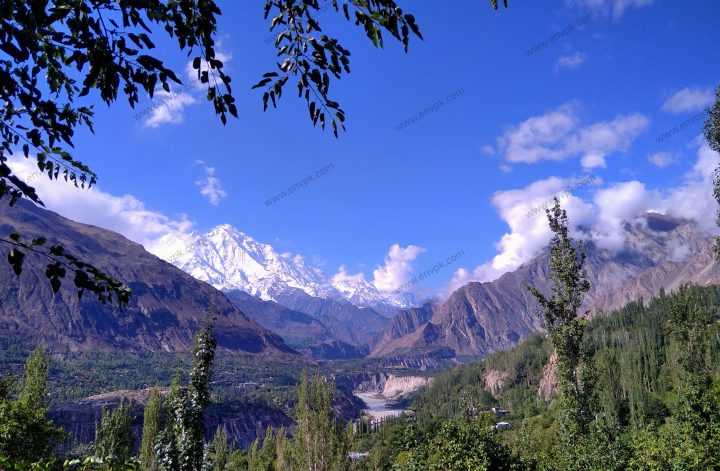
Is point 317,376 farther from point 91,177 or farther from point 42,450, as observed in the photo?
point 91,177

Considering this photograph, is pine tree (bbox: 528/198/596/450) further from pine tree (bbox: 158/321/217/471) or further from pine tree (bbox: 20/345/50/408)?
pine tree (bbox: 20/345/50/408)

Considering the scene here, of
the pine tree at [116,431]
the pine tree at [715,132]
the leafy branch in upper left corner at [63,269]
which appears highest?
the pine tree at [715,132]

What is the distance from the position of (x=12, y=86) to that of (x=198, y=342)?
661 inches

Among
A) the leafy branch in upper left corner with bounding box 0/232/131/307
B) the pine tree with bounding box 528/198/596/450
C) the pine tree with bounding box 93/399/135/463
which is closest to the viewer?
the leafy branch in upper left corner with bounding box 0/232/131/307

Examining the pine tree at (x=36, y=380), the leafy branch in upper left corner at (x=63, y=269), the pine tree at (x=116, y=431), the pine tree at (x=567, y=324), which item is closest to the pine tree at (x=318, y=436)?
the pine tree at (x=567, y=324)

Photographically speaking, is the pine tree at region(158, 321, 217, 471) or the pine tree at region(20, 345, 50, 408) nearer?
the pine tree at region(158, 321, 217, 471)

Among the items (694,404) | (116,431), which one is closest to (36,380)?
(116,431)

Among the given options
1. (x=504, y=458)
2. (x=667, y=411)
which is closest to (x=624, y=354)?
(x=667, y=411)

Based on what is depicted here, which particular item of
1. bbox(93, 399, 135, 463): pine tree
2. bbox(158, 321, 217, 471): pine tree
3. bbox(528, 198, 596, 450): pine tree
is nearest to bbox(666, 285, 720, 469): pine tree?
bbox(528, 198, 596, 450): pine tree

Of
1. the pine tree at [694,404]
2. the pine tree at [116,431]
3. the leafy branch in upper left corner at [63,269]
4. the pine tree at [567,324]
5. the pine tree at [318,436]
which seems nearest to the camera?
the leafy branch in upper left corner at [63,269]

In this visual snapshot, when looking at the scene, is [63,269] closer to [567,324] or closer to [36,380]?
[567,324]

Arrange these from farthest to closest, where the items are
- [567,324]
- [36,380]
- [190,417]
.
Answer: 1. [36,380]
2. [567,324]
3. [190,417]

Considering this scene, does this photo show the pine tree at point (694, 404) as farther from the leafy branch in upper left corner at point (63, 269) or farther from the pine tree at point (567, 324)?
the leafy branch in upper left corner at point (63, 269)

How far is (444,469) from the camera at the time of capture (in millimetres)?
17250
